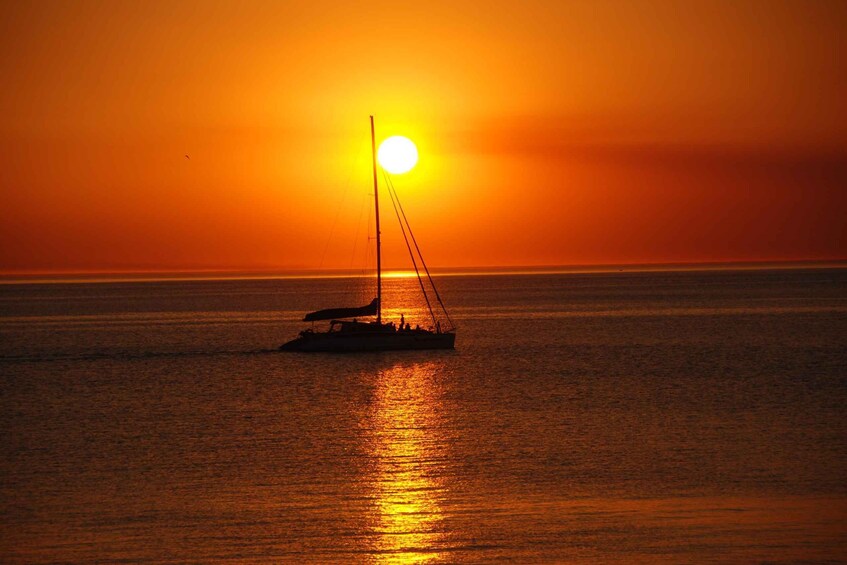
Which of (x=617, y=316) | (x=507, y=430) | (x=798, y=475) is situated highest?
(x=798, y=475)

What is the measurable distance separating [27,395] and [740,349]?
157 feet

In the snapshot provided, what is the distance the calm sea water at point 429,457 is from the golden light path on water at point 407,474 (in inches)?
3.5

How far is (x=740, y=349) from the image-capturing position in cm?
7188

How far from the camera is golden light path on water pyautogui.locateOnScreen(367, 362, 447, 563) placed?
20.6m

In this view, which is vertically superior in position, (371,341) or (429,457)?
(429,457)

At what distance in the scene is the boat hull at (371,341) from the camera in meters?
66.4

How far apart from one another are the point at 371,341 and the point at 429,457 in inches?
1428

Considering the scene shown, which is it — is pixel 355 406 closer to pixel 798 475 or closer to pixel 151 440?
pixel 151 440

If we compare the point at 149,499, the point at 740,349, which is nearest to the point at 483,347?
the point at 740,349

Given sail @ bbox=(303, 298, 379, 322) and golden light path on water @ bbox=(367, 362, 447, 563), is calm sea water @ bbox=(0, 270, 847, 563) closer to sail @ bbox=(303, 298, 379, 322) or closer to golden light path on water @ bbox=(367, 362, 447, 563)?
golden light path on water @ bbox=(367, 362, 447, 563)

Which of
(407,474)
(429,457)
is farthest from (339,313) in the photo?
(407,474)

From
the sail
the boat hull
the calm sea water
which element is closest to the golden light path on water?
the calm sea water

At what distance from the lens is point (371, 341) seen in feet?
219

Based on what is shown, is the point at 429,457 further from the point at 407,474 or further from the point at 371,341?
the point at 371,341
